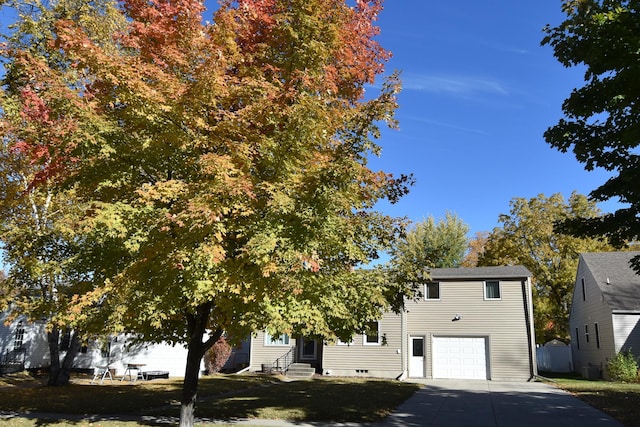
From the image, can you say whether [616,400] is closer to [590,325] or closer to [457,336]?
[457,336]

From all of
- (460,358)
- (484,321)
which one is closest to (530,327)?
(484,321)

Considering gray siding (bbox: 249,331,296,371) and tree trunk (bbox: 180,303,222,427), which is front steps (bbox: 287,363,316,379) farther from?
tree trunk (bbox: 180,303,222,427)

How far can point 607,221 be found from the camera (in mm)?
12086

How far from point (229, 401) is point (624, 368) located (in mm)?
19304

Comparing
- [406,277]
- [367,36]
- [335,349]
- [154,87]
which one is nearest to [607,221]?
[406,277]

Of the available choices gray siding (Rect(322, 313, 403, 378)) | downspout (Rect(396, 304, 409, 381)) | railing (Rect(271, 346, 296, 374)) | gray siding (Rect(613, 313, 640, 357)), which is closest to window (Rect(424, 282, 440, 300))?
downspout (Rect(396, 304, 409, 381))

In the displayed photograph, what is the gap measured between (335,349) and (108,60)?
2169 centimetres

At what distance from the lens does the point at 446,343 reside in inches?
1008

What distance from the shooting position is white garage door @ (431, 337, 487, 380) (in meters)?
24.9

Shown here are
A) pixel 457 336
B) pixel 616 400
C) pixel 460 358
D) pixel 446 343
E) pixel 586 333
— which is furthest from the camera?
pixel 586 333

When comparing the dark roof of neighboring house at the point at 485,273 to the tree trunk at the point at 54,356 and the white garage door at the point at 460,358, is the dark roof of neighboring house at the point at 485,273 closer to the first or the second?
the white garage door at the point at 460,358

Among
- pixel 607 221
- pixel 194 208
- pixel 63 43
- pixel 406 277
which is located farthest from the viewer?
pixel 607 221

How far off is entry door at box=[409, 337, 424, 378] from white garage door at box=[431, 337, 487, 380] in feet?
2.26

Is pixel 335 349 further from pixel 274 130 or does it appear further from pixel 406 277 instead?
pixel 274 130
